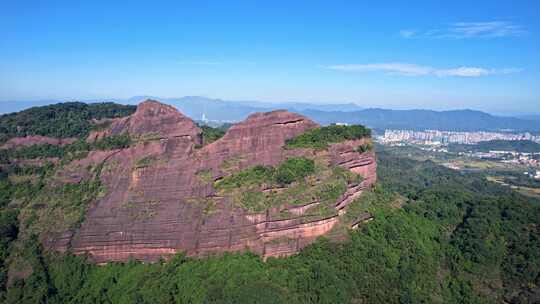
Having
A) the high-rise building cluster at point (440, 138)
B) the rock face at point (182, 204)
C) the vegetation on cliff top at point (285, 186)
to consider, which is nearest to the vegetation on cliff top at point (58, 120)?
the rock face at point (182, 204)

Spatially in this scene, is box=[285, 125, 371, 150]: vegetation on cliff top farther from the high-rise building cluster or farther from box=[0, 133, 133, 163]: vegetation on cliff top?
the high-rise building cluster

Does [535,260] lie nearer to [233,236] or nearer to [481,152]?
[233,236]

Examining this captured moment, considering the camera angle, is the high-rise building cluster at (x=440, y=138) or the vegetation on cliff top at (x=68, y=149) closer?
the vegetation on cliff top at (x=68, y=149)

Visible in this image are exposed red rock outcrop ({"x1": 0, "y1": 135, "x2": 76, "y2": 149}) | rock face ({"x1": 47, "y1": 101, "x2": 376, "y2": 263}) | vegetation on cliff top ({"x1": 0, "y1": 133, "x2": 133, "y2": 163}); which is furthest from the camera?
exposed red rock outcrop ({"x1": 0, "y1": 135, "x2": 76, "y2": 149})

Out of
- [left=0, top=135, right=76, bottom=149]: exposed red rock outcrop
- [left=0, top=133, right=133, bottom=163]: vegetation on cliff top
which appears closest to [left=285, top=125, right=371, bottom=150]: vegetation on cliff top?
[left=0, top=133, right=133, bottom=163]: vegetation on cliff top

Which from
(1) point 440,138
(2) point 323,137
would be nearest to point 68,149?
(2) point 323,137

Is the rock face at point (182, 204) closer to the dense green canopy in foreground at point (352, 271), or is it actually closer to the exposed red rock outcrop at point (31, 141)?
the dense green canopy in foreground at point (352, 271)

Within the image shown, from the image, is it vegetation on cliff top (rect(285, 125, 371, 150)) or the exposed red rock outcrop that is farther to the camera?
the exposed red rock outcrop
